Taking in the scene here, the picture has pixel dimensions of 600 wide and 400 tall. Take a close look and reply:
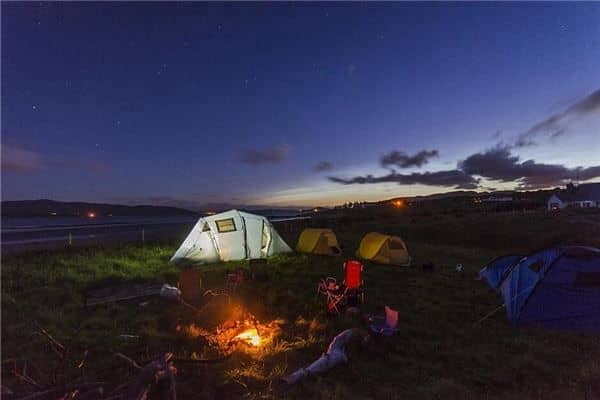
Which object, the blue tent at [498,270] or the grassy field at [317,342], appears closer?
the grassy field at [317,342]

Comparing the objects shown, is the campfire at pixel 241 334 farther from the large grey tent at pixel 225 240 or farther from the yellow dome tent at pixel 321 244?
the yellow dome tent at pixel 321 244

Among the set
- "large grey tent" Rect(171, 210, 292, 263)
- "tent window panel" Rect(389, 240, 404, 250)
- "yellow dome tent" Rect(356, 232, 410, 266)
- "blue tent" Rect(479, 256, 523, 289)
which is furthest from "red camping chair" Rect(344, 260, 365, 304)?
"large grey tent" Rect(171, 210, 292, 263)

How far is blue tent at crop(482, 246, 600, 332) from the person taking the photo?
6.62m

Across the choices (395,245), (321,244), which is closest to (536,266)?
(395,245)

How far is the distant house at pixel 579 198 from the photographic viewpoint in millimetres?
60469

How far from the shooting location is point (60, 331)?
629cm

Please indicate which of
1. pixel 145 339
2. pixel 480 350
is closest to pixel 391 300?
pixel 480 350

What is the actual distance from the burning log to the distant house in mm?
69375

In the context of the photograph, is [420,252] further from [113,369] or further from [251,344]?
[113,369]

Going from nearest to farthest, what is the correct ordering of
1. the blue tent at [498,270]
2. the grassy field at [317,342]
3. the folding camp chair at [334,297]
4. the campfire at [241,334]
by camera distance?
the grassy field at [317,342] < the campfire at [241,334] < the folding camp chair at [334,297] < the blue tent at [498,270]

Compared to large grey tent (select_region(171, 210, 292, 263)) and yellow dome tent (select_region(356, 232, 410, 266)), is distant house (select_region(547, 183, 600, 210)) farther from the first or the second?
large grey tent (select_region(171, 210, 292, 263))

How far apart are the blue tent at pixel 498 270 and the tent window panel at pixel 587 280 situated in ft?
9.69

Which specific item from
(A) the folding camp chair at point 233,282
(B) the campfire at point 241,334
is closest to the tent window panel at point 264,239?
(A) the folding camp chair at point 233,282

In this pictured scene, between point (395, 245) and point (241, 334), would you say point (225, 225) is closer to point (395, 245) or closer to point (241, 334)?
point (395, 245)
